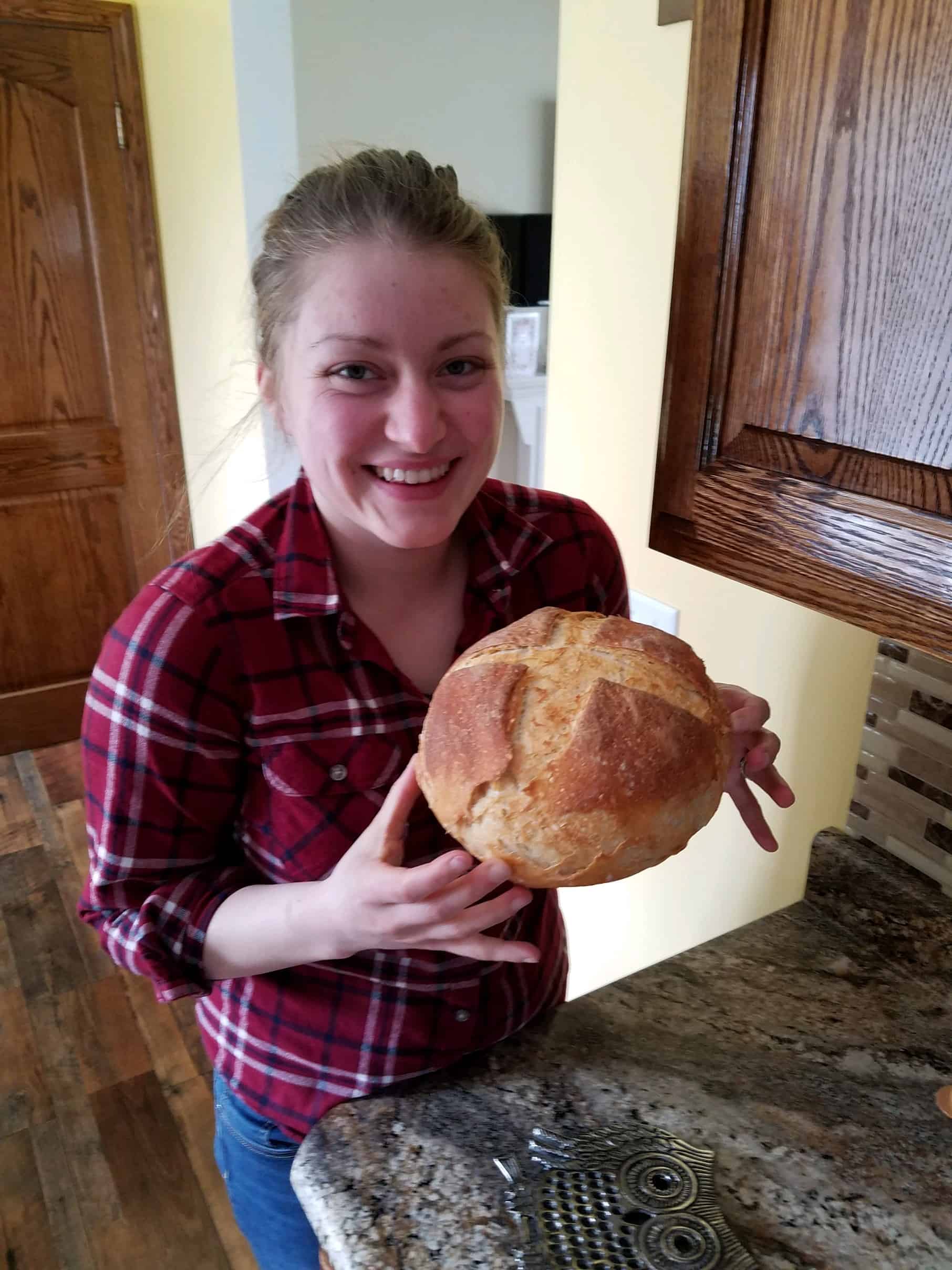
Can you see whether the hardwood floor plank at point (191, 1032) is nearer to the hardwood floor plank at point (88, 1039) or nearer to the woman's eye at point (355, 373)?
the hardwood floor plank at point (88, 1039)

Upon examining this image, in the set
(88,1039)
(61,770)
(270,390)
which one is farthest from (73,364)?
(270,390)

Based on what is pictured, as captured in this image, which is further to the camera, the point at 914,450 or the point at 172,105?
the point at 172,105

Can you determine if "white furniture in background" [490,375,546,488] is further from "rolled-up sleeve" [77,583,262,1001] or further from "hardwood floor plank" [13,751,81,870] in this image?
"rolled-up sleeve" [77,583,262,1001]

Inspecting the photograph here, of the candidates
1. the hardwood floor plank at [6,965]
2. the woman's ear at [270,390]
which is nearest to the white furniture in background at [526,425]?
the hardwood floor plank at [6,965]

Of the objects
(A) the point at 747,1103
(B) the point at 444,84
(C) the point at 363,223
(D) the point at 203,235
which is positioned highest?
(B) the point at 444,84

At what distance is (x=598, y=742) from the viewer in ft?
2.03

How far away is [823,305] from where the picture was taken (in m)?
0.54

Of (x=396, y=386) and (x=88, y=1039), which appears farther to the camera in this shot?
(x=88, y=1039)

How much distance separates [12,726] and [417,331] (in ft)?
9.46

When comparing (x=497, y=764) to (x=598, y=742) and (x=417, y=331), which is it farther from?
(x=417, y=331)

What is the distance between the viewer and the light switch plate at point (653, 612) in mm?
1211

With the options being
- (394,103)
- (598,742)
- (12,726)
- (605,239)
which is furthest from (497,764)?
(394,103)

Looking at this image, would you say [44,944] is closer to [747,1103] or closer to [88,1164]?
[88,1164]

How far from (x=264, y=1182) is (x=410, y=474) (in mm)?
768
